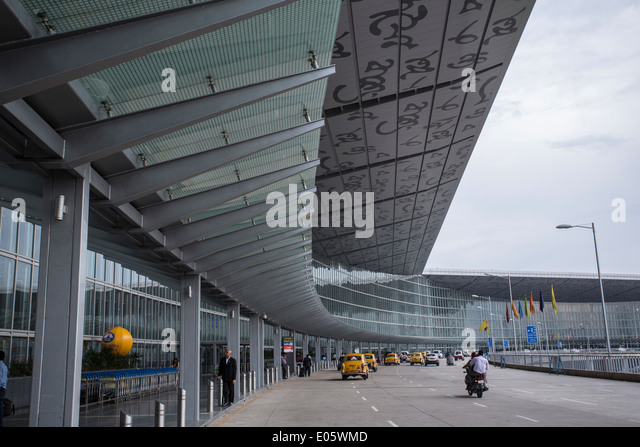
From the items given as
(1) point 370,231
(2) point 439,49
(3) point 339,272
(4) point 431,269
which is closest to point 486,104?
(2) point 439,49

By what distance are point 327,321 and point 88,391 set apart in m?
25.9

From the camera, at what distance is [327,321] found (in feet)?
151

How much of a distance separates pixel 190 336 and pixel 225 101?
9763 mm

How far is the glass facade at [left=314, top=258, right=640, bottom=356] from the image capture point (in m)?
61.6

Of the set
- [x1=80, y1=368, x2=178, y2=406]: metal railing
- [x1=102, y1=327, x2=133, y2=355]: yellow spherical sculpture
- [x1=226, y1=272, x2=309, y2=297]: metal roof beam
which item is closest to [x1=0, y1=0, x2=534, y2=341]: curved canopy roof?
[x1=226, y1=272, x2=309, y2=297]: metal roof beam

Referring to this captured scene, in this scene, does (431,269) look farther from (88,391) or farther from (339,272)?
(88,391)

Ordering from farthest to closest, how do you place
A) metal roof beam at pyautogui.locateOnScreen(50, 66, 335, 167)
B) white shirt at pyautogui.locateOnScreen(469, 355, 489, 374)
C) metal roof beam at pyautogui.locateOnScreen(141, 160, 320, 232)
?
white shirt at pyautogui.locateOnScreen(469, 355, 489, 374)
metal roof beam at pyautogui.locateOnScreen(141, 160, 320, 232)
metal roof beam at pyautogui.locateOnScreen(50, 66, 335, 167)

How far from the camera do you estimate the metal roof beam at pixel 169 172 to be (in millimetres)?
9695

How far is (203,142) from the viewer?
10062 mm

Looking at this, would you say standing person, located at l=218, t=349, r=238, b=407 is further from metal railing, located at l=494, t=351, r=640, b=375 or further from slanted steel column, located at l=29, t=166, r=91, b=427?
metal railing, located at l=494, t=351, r=640, b=375

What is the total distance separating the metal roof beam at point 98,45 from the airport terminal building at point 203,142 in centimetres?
2

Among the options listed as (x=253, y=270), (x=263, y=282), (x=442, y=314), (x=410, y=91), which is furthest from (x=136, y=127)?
(x=442, y=314)

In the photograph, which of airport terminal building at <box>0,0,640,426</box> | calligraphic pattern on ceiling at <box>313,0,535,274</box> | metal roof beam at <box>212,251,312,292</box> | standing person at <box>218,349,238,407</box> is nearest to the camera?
airport terminal building at <box>0,0,640,426</box>

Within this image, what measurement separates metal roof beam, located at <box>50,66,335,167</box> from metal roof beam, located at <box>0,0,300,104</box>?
1.65m
